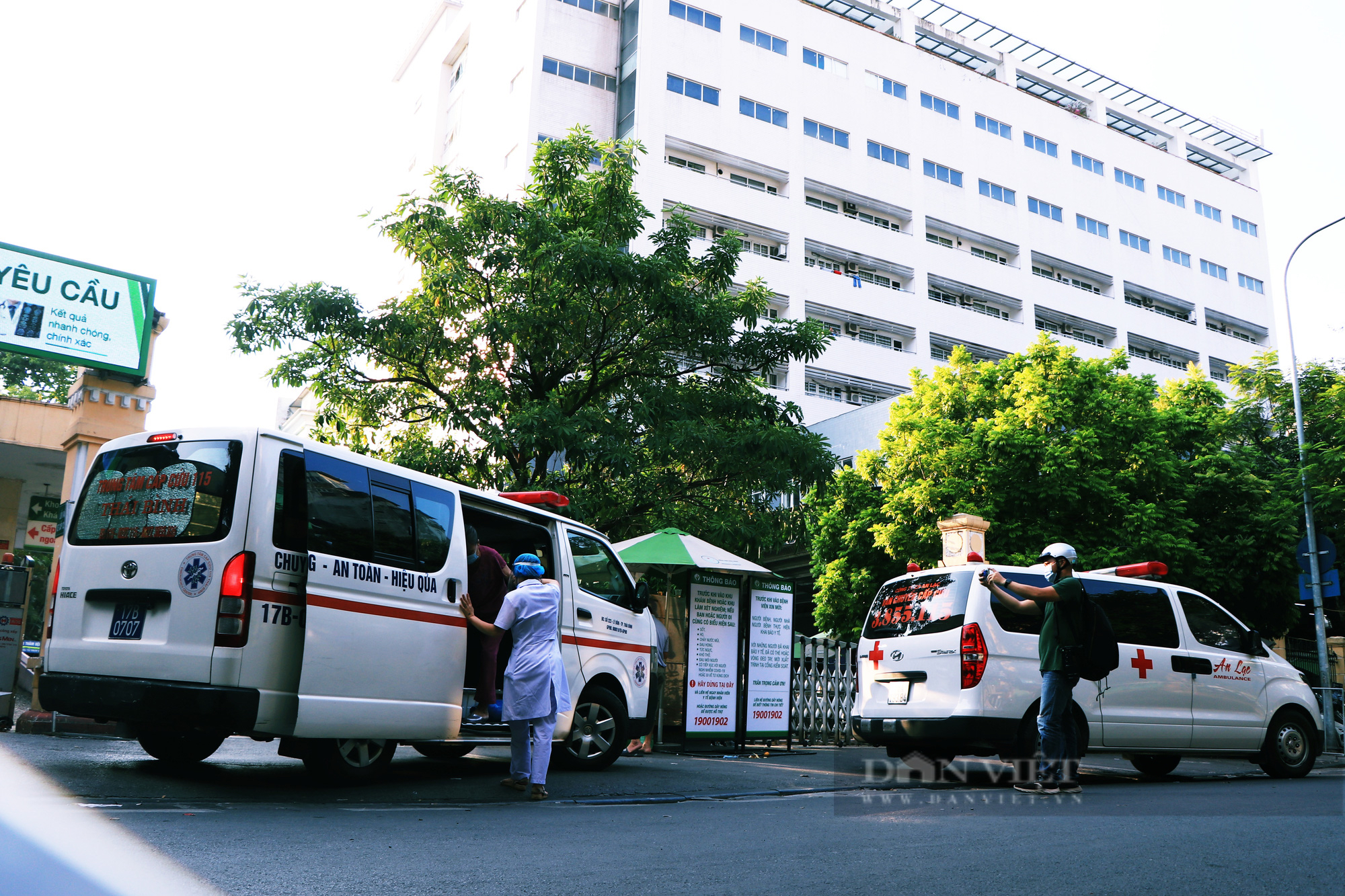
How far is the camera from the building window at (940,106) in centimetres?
4938

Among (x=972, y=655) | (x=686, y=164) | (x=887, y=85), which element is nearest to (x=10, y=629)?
(x=972, y=655)

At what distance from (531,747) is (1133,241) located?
55.5 metres

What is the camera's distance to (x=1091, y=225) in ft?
177

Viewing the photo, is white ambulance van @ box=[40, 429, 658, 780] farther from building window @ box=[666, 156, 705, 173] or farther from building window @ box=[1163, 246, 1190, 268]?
building window @ box=[1163, 246, 1190, 268]

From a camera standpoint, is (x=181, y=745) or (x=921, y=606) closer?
(x=181, y=745)

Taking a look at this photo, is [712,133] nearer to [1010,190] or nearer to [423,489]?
[1010,190]

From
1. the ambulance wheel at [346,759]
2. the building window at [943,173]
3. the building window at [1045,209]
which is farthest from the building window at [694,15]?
the ambulance wheel at [346,759]

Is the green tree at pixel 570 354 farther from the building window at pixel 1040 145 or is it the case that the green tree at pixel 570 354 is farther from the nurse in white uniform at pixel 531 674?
the building window at pixel 1040 145

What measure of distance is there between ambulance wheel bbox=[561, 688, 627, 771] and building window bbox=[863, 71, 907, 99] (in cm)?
4375

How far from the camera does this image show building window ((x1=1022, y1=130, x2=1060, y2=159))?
5238cm

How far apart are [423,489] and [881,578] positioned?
17613 millimetres

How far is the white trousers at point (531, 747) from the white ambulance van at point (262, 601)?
56 cm

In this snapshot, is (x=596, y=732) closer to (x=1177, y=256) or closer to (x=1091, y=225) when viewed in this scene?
(x=1091, y=225)

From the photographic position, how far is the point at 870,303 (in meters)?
45.2
